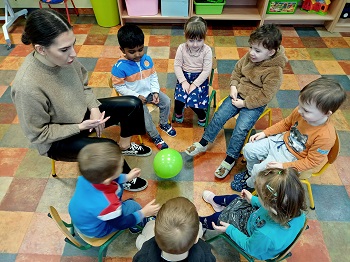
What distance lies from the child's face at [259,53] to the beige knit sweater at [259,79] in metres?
0.04

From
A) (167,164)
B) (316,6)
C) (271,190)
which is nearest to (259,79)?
(167,164)

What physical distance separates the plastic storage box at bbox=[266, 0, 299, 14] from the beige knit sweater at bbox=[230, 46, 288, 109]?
2226mm

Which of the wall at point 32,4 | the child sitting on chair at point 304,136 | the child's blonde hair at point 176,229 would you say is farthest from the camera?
the wall at point 32,4

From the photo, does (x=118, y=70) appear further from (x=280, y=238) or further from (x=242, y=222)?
(x=280, y=238)

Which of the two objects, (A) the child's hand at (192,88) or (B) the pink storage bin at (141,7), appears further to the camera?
(B) the pink storage bin at (141,7)

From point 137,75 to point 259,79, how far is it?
101 cm

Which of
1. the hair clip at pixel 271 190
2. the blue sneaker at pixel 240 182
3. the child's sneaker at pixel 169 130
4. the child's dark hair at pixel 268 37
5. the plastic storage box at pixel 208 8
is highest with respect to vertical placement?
the child's dark hair at pixel 268 37

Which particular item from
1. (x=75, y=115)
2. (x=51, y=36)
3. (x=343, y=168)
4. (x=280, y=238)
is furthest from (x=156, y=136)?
(x=343, y=168)

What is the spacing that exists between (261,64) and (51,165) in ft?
6.57

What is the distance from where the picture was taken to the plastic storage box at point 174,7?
3.83 m

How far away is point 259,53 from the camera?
206cm

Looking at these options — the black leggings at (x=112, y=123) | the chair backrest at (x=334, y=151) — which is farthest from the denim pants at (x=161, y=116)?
the chair backrest at (x=334, y=151)

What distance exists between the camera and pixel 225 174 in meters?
2.35

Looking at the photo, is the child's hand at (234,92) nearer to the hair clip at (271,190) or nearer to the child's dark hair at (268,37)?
the child's dark hair at (268,37)
